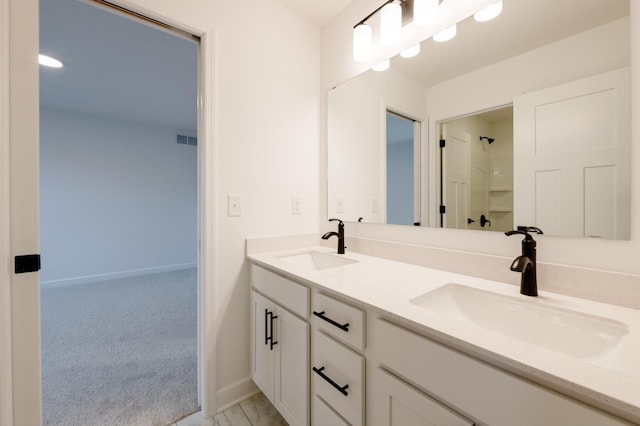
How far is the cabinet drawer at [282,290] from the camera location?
113 centimetres

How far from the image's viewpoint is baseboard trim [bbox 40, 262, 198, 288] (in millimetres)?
3564

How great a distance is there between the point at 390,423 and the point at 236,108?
1.58m

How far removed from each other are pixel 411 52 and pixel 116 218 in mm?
4540

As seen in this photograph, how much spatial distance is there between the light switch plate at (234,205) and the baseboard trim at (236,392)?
0.97 m

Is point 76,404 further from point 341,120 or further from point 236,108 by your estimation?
point 341,120

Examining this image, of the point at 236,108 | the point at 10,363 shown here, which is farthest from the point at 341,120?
the point at 10,363

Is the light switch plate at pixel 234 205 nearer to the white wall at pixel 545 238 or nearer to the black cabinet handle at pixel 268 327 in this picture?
the black cabinet handle at pixel 268 327

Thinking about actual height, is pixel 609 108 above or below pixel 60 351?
above

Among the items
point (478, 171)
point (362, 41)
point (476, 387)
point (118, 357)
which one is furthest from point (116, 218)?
point (476, 387)

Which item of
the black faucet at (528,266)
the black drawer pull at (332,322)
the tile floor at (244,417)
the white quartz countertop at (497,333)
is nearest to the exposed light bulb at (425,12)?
the black faucet at (528,266)

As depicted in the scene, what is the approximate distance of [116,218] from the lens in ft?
13.2

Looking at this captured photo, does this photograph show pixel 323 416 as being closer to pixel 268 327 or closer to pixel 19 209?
pixel 268 327

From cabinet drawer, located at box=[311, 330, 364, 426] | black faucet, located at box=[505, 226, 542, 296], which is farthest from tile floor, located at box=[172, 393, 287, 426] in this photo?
black faucet, located at box=[505, 226, 542, 296]

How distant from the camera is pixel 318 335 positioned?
106cm
